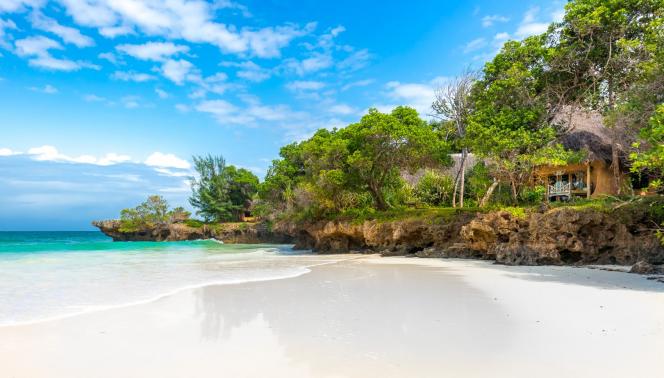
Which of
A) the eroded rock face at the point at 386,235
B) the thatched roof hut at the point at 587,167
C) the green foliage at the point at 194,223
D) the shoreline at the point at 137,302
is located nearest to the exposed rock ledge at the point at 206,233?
the green foliage at the point at 194,223

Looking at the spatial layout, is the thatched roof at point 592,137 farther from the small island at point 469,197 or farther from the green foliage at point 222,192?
the green foliage at point 222,192

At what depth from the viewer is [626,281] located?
8102 millimetres

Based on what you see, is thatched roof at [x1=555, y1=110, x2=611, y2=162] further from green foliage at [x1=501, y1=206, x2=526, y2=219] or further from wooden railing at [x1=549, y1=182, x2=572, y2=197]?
green foliage at [x1=501, y1=206, x2=526, y2=219]

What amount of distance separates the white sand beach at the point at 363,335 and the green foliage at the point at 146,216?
3935 cm

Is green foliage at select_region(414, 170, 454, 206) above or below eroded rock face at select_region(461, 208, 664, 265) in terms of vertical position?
above

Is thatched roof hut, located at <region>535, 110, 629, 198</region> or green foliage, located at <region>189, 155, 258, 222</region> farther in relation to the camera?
green foliage, located at <region>189, 155, 258, 222</region>

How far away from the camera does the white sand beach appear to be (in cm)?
364

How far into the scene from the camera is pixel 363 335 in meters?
4.61

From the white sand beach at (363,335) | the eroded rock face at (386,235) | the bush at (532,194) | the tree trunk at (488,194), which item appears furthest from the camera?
the bush at (532,194)

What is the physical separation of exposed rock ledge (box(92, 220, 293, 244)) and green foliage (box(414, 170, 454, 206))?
53.5 feet

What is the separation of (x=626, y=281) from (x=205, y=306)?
8.33m

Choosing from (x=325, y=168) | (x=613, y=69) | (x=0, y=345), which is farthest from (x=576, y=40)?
(x=0, y=345)

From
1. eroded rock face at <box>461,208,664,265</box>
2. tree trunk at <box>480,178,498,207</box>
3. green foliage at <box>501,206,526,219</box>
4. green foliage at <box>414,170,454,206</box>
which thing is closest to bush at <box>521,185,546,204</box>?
tree trunk at <box>480,178,498,207</box>

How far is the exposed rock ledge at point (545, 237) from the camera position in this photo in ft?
37.0
